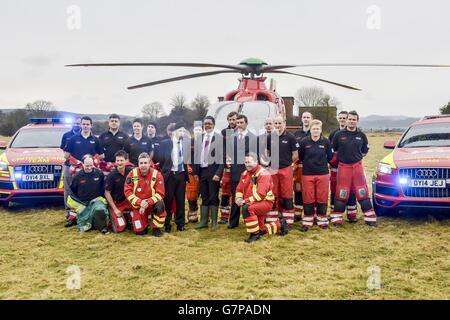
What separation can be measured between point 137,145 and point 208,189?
137cm

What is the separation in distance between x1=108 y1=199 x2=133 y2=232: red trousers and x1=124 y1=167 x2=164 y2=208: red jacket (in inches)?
15.3

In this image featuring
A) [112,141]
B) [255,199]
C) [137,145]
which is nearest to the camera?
[255,199]

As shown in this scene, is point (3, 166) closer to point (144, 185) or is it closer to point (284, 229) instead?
point (144, 185)

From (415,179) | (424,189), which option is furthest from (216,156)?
(424,189)

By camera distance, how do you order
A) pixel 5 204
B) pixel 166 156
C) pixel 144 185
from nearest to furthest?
pixel 144 185, pixel 166 156, pixel 5 204

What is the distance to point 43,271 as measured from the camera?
451 cm

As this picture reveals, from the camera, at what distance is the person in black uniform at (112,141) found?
6949mm

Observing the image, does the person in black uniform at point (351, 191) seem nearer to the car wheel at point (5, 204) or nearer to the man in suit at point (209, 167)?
the man in suit at point (209, 167)

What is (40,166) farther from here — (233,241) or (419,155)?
(419,155)

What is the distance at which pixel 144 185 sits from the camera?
6.01 m

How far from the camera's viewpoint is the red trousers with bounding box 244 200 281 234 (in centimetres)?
565

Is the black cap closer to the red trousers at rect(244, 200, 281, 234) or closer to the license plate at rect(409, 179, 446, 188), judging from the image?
the red trousers at rect(244, 200, 281, 234)

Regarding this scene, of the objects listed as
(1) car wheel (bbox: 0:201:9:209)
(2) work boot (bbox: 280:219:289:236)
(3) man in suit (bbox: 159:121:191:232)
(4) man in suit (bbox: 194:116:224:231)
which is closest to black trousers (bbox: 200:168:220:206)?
(4) man in suit (bbox: 194:116:224:231)
